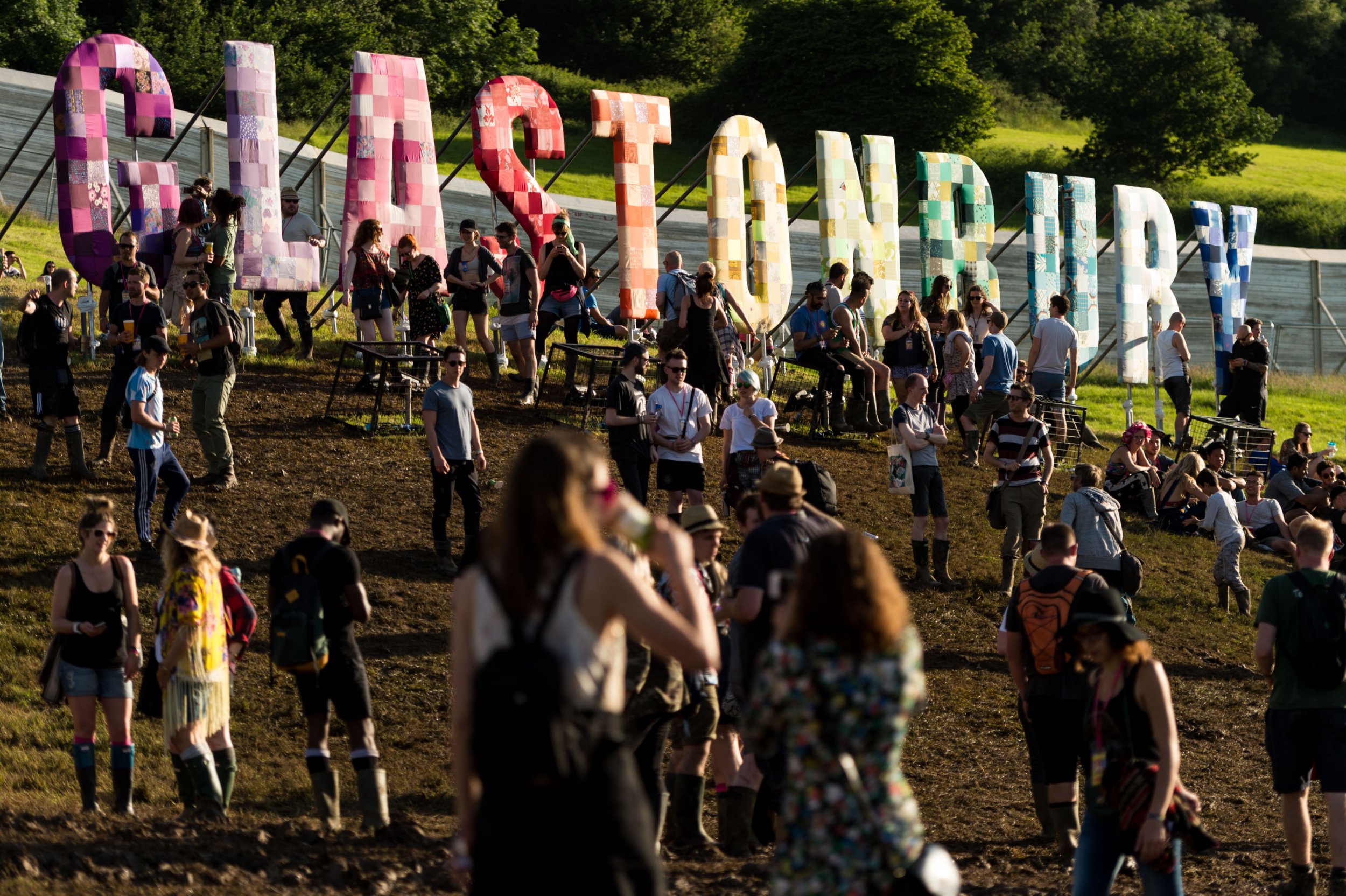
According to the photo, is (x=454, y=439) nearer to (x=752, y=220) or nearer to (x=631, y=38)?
(x=752, y=220)

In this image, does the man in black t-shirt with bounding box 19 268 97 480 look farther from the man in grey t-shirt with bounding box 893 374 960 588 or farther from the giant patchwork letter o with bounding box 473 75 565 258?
the man in grey t-shirt with bounding box 893 374 960 588

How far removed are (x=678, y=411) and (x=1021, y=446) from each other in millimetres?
2915

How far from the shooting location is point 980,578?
45.2 ft

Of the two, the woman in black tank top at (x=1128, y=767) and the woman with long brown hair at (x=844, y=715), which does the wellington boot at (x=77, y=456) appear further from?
the woman with long brown hair at (x=844, y=715)

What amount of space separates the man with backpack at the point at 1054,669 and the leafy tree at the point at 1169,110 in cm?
4783

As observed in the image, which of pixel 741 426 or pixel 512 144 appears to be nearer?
pixel 741 426

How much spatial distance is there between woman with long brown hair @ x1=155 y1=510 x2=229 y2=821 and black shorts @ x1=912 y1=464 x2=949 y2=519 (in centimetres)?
674

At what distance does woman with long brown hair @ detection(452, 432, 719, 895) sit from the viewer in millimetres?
3602

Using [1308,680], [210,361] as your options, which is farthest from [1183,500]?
[210,361]

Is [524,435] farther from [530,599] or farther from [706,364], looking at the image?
[530,599]

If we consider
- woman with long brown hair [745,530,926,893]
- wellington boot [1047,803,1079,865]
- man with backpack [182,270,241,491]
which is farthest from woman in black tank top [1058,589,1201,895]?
man with backpack [182,270,241,491]

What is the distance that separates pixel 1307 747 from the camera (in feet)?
23.7

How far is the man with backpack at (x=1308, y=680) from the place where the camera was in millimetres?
7062

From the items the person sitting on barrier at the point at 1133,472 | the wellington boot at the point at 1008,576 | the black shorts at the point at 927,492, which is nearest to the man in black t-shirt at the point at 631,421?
the black shorts at the point at 927,492
